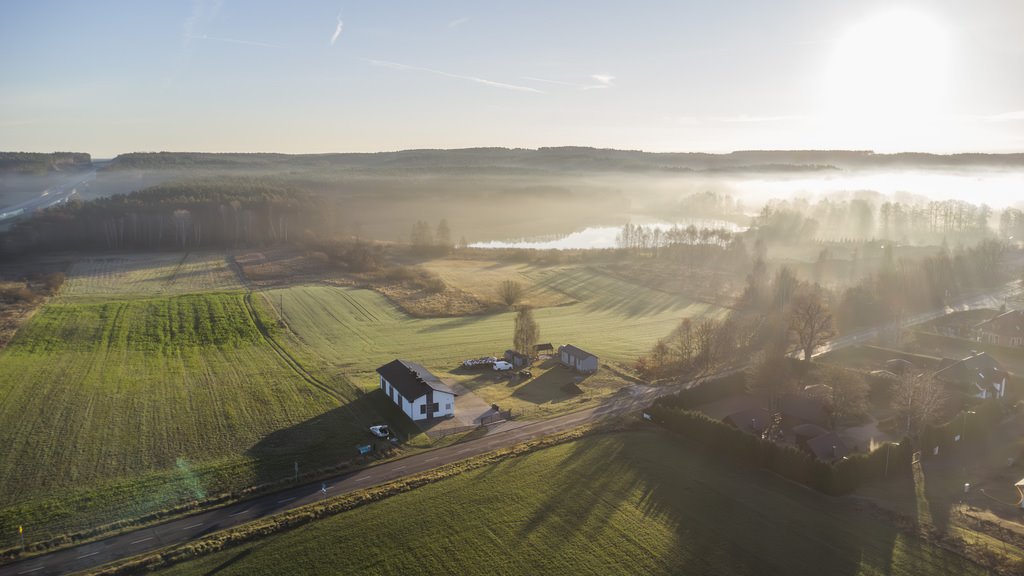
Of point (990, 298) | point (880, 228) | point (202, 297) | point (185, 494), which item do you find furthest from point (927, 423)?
point (880, 228)

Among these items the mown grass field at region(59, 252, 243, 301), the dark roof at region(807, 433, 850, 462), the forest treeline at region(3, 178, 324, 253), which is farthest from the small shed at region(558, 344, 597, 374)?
the forest treeline at region(3, 178, 324, 253)

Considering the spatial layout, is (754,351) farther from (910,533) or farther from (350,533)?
Result: (350,533)

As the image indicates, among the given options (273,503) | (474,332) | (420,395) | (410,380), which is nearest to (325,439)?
(420,395)

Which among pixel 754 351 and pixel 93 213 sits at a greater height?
pixel 93 213

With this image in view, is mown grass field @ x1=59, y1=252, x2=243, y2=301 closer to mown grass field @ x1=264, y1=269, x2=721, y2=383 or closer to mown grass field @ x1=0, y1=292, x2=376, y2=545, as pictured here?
mown grass field @ x1=264, y1=269, x2=721, y2=383

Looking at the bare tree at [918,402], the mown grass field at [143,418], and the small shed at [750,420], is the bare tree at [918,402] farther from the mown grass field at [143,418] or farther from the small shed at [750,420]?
the mown grass field at [143,418]

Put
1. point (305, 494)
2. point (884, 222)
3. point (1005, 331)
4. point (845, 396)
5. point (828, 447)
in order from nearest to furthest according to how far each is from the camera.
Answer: point (305, 494) < point (828, 447) < point (845, 396) < point (1005, 331) < point (884, 222)

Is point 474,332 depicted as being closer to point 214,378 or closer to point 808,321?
point 214,378
